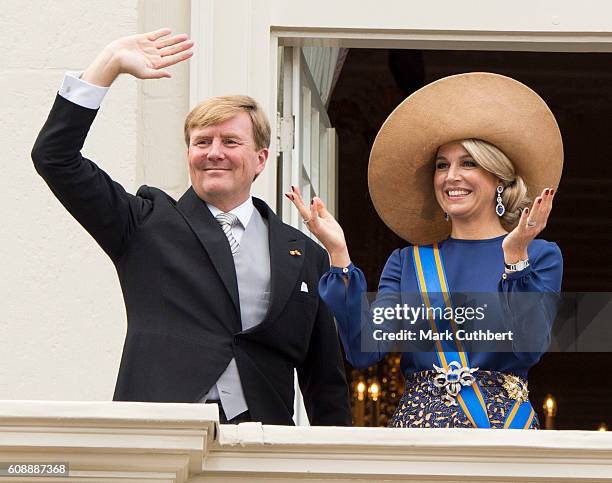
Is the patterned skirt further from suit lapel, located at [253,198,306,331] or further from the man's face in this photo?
the man's face

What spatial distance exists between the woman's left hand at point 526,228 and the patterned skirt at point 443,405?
0.36 m

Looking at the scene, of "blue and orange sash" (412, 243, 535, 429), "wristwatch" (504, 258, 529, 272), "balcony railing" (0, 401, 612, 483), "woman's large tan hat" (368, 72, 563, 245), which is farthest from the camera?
"woman's large tan hat" (368, 72, 563, 245)

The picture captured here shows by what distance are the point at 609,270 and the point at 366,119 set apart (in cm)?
288

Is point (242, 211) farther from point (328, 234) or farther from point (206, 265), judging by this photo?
point (328, 234)

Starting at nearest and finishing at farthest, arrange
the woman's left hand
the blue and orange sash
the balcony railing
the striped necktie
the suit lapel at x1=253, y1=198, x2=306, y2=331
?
1. the balcony railing
2. the woman's left hand
3. the blue and orange sash
4. the suit lapel at x1=253, y1=198, x2=306, y2=331
5. the striped necktie

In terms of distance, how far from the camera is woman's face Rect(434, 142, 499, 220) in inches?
197

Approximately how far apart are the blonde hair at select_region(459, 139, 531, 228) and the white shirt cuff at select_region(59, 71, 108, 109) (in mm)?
1101

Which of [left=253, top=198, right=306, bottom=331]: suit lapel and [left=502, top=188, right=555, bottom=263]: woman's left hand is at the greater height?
[left=253, top=198, right=306, bottom=331]: suit lapel

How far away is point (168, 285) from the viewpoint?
192 inches

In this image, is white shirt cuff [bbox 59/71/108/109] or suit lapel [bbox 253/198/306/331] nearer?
white shirt cuff [bbox 59/71/108/109]

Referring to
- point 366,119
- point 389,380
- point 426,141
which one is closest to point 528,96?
point 426,141

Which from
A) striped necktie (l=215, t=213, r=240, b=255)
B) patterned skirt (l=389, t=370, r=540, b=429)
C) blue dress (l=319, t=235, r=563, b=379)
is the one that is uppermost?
striped necktie (l=215, t=213, r=240, b=255)

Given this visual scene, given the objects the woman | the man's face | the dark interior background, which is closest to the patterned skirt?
the woman

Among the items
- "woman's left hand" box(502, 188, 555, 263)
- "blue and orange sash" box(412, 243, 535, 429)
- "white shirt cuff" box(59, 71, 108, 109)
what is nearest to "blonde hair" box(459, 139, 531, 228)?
"blue and orange sash" box(412, 243, 535, 429)
